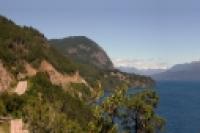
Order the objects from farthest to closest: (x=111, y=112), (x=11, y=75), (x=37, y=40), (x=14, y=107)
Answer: (x=37, y=40), (x=11, y=75), (x=14, y=107), (x=111, y=112)

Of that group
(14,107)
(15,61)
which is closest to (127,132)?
(14,107)

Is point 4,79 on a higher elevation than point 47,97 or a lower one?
higher

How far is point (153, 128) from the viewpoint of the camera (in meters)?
43.1

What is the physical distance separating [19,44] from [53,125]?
126772mm

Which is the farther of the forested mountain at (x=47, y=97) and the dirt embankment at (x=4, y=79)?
the dirt embankment at (x=4, y=79)

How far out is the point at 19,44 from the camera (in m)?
179

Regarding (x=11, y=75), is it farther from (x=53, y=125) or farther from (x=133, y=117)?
(x=133, y=117)

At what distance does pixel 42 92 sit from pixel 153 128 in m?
97.7

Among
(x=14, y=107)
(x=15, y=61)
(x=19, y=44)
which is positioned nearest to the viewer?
(x=14, y=107)

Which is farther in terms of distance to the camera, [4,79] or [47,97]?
[4,79]

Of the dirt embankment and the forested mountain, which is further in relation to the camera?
the dirt embankment

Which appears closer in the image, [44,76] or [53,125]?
[53,125]

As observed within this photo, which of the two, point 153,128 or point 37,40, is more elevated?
point 37,40

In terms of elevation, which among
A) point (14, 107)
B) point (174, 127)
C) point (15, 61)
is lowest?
point (174, 127)
